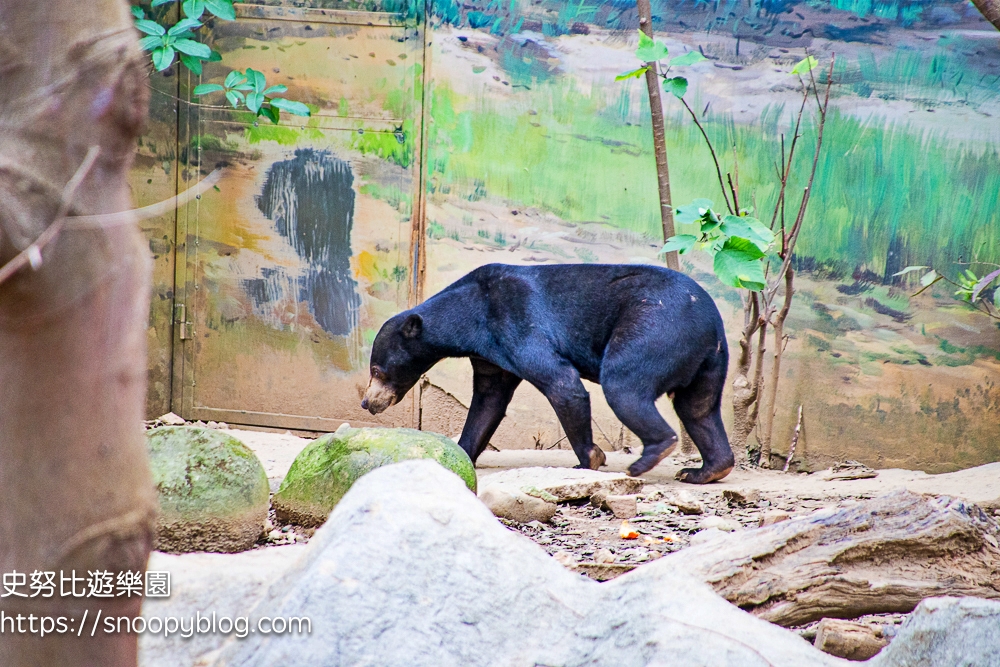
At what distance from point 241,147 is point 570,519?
154 inches

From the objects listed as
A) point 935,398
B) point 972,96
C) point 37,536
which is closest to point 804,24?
point 972,96

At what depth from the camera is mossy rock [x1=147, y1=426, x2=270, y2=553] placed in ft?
11.1

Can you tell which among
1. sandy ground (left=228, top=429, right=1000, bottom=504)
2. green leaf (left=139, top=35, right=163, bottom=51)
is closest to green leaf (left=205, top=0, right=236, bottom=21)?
green leaf (left=139, top=35, right=163, bottom=51)

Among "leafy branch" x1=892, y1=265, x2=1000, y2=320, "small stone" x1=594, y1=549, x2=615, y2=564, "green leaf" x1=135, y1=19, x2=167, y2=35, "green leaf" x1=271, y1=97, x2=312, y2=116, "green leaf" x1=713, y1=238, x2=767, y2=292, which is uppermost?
"green leaf" x1=135, y1=19, x2=167, y2=35

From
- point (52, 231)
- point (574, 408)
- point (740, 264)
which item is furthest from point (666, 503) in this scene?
point (52, 231)

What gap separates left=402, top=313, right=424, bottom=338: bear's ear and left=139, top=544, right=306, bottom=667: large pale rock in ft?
9.37

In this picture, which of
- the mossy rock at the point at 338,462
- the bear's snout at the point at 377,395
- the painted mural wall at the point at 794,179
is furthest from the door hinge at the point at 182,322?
the mossy rock at the point at 338,462

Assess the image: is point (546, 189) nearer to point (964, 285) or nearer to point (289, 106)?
point (289, 106)

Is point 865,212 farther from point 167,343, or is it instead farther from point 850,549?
point 167,343

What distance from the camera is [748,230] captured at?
4.77 metres

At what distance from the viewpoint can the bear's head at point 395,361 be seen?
580 cm

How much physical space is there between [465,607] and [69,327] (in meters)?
1.13

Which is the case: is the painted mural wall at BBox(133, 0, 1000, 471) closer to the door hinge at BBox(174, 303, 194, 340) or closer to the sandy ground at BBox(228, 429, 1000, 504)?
the door hinge at BBox(174, 303, 194, 340)

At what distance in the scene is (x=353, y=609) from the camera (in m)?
2.05
